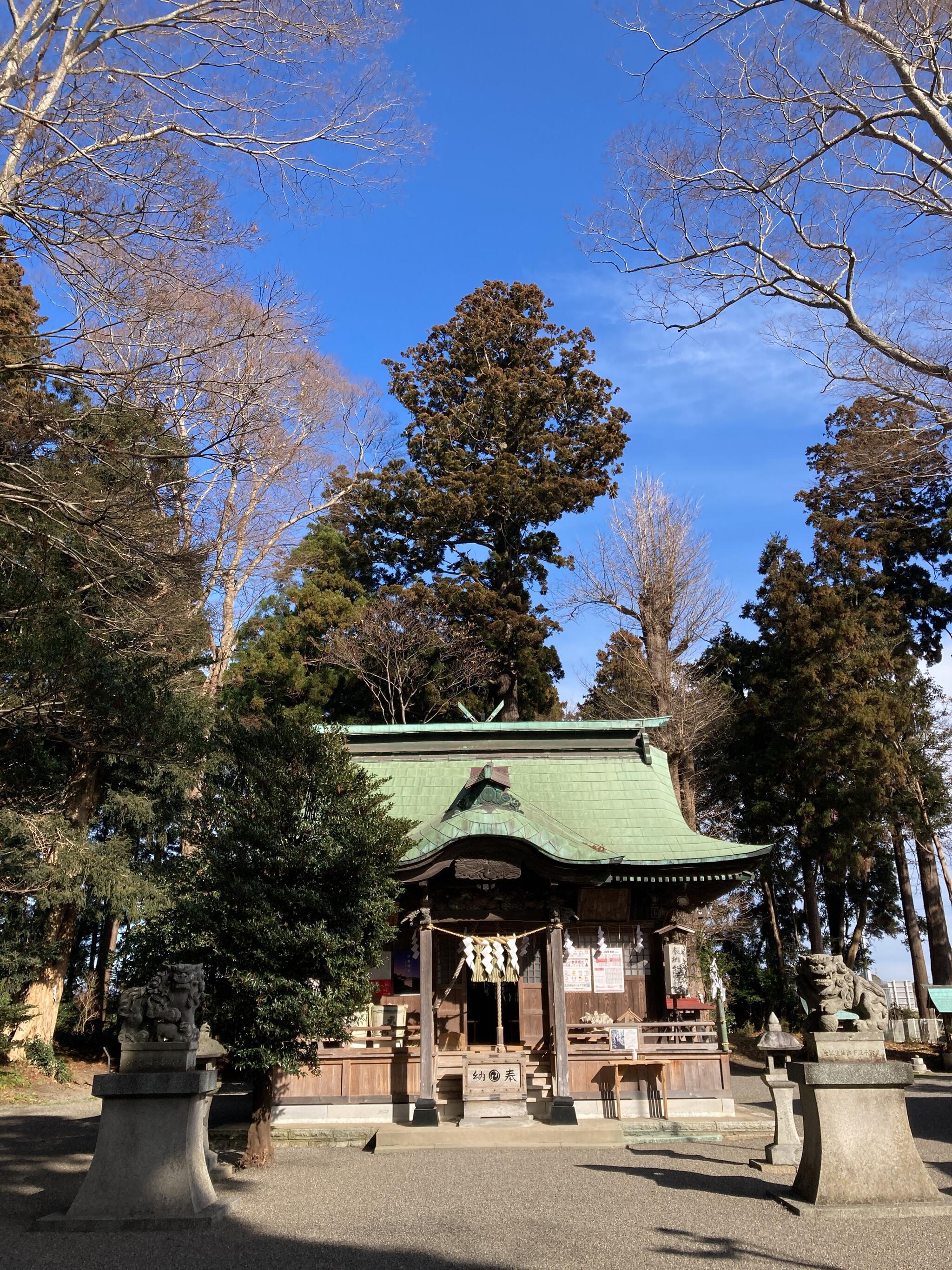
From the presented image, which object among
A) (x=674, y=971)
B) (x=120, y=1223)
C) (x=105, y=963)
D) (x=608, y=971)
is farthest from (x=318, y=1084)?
(x=105, y=963)

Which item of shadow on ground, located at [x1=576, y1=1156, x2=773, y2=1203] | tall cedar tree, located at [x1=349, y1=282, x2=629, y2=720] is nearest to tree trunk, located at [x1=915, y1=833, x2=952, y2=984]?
tall cedar tree, located at [x1=349, y1=282, x2=629, y2=720]

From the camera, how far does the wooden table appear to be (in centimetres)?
1168

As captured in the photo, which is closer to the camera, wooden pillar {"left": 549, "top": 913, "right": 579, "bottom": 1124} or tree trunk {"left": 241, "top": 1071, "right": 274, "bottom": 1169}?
tree trunk {"left": 241, "top": 1071, "right": 274, "bottom": 1169}

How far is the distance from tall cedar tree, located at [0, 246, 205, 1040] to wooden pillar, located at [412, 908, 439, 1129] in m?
4.48

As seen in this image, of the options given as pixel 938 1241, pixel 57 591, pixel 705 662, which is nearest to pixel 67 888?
pixel 57 591

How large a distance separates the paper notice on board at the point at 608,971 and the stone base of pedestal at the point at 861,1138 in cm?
652

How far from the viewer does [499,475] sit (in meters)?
24.2

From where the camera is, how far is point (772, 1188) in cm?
759

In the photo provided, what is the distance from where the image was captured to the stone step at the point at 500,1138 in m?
10.6

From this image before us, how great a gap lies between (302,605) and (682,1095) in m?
16.8

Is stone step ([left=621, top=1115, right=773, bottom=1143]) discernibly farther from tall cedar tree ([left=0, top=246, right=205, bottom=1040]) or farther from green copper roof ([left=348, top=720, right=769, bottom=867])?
tall cedar tree ([left=0, top=246, right=205, bottom=1040])

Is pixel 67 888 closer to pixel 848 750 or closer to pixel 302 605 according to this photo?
pixel 302 605

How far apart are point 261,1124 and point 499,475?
17.8 m

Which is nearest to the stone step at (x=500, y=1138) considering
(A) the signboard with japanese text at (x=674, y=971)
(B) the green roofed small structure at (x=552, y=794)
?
(A) the signboard with japanese text at (x=674, y=971)
